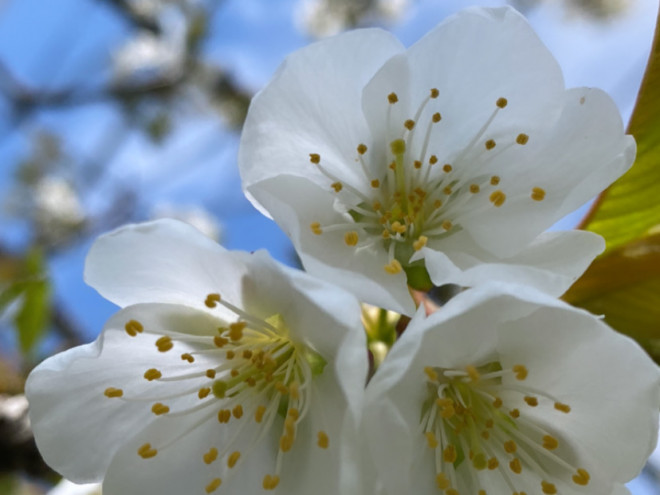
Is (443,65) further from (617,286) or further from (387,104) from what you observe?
(617,286)

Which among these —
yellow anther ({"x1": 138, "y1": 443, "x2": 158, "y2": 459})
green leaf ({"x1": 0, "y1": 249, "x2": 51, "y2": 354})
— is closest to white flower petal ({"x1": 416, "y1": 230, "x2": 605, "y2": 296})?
yellow anther ({"x1": 138, "y1": 443, "x2": 158, "y2": 459})

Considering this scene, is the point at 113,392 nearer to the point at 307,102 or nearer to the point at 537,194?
A: the point at 307,102

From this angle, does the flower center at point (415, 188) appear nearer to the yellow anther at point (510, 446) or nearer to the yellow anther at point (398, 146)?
the yellow anther at point (398, 146)

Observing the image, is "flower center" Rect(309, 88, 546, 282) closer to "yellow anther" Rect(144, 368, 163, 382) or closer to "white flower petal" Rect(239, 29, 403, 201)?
"white flower petal" Rect(239, 29, 403, 201)

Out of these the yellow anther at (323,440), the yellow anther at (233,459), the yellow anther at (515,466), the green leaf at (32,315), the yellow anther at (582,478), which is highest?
the green leaf at (32,315)

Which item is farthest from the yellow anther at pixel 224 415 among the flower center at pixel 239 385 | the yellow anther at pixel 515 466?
the yellow anther at pixel 515 466

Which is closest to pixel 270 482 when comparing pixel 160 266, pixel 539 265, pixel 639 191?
pixel 160 266

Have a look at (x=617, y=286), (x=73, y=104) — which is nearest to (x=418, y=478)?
(x=617, y=286)
